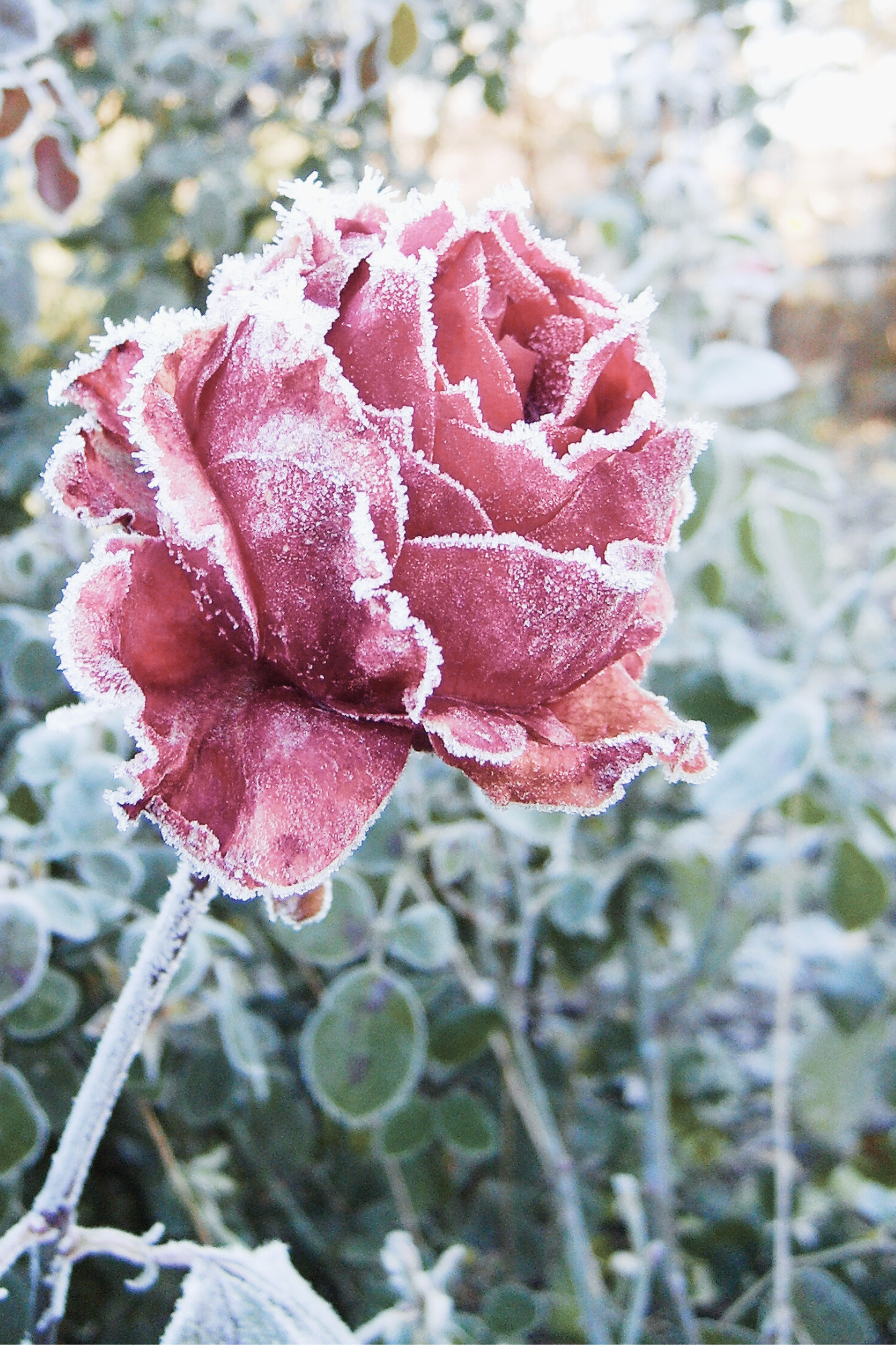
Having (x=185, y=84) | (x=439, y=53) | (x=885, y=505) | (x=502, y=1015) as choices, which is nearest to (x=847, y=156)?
(x=885, y=505)

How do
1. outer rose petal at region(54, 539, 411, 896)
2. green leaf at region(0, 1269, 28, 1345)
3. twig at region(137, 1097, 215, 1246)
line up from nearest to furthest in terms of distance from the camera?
outer rose petal at region(54, 539, 411, 896)
green leaf at region(0, 1269, 28, 1345)
twig at region(137, 1097, 215, 1246)

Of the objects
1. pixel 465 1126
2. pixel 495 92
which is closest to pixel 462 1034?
pixel 465 1126

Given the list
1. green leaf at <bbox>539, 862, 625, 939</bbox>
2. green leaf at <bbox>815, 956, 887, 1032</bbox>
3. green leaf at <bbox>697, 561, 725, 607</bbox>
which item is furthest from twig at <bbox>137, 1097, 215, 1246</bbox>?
green leaf at <bbox>697, 561, 725, 607</bbox>

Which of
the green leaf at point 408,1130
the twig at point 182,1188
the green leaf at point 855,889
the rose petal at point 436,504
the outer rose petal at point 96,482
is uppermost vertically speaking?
the outer rose petal at point 96,482

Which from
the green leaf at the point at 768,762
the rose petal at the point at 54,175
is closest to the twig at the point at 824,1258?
the green leaf at the point at 768,762

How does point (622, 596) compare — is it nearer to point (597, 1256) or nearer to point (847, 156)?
point (597, 1256)

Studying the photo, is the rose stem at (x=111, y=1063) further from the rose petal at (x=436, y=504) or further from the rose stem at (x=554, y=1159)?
the rose stem at (x=554, y=1159)

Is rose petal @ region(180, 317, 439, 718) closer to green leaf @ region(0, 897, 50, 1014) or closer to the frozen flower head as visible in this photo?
the frozen flower head
